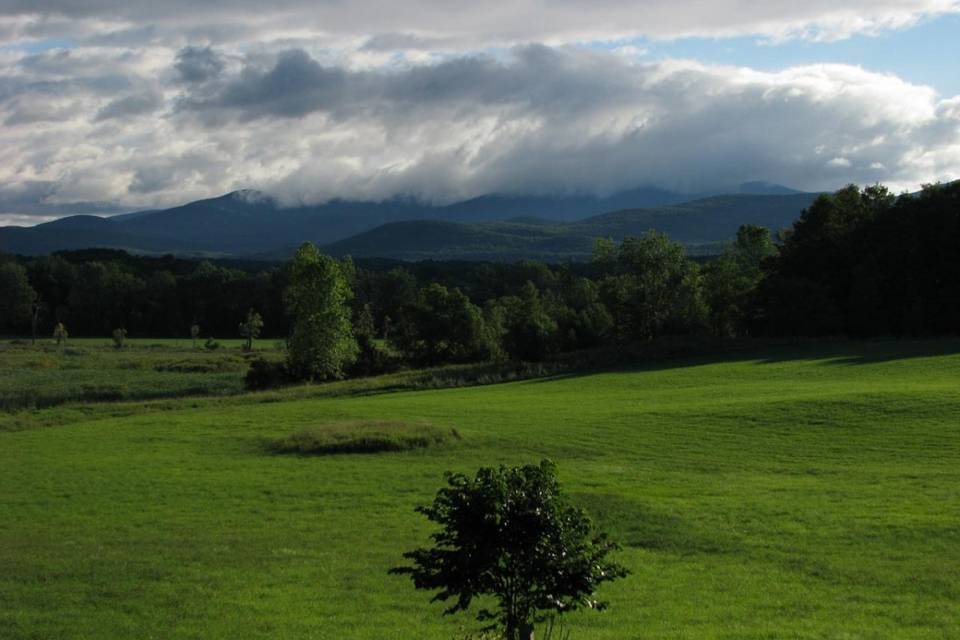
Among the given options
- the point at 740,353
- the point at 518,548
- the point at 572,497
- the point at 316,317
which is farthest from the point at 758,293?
the point at 518,548

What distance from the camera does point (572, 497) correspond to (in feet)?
83.5

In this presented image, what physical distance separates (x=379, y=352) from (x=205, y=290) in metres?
78.5

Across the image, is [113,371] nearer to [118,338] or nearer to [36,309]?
[118,338]

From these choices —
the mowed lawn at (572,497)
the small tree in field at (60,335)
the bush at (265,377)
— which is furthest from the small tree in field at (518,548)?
the small tree in field at (60,335)

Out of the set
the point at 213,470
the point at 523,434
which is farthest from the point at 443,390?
the point at 213,470

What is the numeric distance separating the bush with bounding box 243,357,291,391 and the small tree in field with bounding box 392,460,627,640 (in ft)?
208

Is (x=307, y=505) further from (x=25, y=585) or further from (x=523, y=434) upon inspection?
(x=523, y=434)

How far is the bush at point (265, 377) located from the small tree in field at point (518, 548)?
63541 millimetres

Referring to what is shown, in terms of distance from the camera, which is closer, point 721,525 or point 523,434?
point 721,525

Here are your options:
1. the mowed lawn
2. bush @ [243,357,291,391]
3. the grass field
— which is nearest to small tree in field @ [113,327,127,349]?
the grass field

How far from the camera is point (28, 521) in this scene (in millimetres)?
24656

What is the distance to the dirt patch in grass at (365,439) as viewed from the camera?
121 ft

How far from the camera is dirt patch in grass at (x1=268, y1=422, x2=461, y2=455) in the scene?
121 feet

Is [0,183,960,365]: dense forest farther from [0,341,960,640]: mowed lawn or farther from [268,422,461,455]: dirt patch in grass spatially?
[268,422,461,455]: dirt patch in grass
